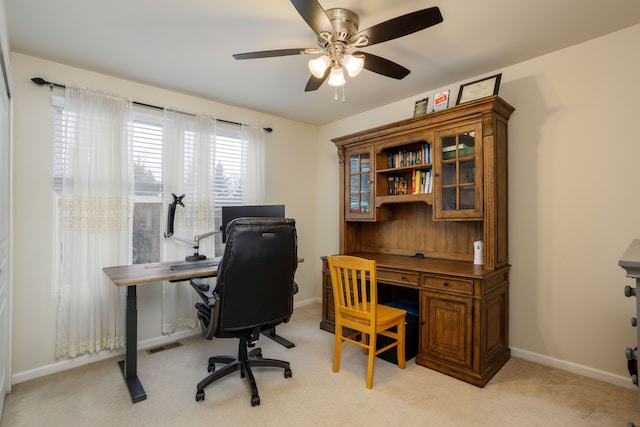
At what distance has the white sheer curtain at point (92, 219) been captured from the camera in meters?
2.58

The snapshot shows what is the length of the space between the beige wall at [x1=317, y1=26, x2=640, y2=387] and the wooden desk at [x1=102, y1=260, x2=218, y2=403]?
2562 mm

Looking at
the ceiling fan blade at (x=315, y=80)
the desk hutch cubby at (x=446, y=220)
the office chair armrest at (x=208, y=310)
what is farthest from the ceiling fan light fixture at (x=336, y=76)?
the office chair armrest at (x=208, y=310)

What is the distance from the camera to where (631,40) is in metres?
2.20

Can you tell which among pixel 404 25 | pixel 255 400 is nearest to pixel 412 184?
pixel 404 25

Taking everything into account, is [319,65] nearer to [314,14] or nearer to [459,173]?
[314,14]

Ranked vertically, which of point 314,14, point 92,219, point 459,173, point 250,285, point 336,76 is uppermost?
point 314,14

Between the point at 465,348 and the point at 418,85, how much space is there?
2360 millimetres

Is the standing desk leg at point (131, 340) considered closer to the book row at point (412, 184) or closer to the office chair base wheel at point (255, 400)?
the office chair base wheel at point (255, 400)

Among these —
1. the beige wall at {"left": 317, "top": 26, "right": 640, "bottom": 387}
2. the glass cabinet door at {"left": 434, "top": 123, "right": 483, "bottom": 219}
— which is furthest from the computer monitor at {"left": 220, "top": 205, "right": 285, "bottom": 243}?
the beige wall at {"left": 317, "top": 26, "right": 640, "bottom": 387}

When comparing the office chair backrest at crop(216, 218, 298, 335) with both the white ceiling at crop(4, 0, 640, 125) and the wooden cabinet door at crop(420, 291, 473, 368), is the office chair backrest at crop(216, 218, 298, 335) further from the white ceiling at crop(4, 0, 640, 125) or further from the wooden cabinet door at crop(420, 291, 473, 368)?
the white ceiling at crop(4, 0, 640, 125)

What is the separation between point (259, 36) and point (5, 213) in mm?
2055

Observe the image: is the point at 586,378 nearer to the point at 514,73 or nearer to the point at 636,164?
the point at 636,164

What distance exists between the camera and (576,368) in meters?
2.41

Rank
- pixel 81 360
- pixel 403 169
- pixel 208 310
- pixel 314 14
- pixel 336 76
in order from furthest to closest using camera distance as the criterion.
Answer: pixel 403 169, pixel 81 360, pixel 208 310, pixel 336 76, pixel 314 14
